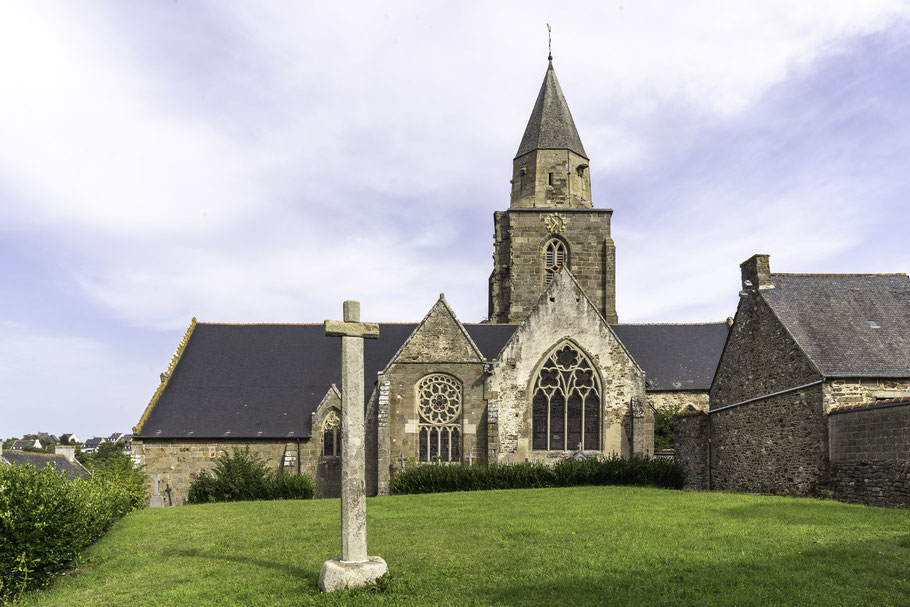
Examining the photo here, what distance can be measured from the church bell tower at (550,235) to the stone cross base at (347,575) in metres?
25.2

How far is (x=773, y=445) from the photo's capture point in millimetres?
19141

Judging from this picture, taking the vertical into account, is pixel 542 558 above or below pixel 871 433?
below

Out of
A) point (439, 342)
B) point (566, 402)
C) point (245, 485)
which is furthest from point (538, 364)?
point (245, 485)

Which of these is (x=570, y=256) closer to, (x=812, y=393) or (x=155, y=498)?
(x=812, y=393)

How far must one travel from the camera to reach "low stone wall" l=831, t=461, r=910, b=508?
47.3ft

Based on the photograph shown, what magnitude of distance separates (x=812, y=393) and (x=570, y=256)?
55.6ft

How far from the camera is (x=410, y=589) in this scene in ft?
25.0

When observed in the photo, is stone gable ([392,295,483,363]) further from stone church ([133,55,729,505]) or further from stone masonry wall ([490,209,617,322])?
stone masonry wall ([490,209,617,322])

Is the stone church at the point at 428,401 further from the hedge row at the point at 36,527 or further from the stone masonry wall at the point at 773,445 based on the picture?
the hedge row at the point at 36,527

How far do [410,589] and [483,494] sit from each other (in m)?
11.9

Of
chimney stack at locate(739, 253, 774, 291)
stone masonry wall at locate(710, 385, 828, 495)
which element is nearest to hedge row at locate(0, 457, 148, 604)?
stone masonry wall at locate(710, 385, 828, 495)

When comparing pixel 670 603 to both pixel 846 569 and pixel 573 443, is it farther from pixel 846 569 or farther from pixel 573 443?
pixel 573 443

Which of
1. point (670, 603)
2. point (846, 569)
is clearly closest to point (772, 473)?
point (846, 569)

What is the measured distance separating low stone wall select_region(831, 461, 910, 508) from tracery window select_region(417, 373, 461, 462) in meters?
12.2
